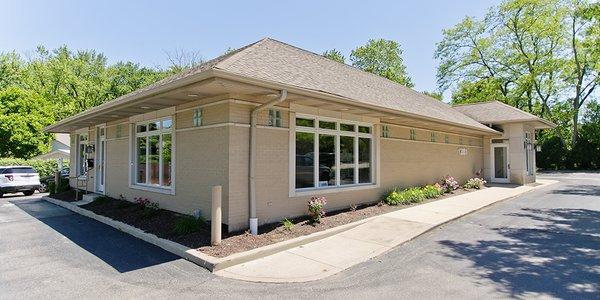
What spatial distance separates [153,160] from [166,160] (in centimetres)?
87

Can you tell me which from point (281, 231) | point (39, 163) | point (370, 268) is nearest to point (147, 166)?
point (281, 231)

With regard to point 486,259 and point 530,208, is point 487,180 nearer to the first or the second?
point 530,208

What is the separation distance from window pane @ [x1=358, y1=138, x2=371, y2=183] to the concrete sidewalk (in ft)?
5.16

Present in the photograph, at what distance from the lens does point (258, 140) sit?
7773mm

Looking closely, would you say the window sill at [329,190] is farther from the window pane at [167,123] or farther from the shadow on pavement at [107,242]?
the window pane at [167,123]

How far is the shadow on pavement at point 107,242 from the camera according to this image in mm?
5992

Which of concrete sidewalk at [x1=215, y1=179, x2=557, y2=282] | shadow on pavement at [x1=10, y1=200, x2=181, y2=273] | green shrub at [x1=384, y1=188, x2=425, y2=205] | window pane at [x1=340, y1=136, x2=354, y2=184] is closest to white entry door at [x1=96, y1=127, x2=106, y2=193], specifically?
shadow on pavement at [x1=10, y1=200, x2=181, y2=273]

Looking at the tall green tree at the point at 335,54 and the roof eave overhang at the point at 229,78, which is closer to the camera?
the roof eave overhang at the point at 229,78

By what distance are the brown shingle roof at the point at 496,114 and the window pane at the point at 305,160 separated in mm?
15001

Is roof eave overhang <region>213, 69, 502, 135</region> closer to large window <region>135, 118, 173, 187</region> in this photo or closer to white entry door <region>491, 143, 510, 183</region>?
large window <region>135, 118, 173, 187</region>

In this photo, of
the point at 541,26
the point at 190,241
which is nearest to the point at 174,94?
the point at 190,241

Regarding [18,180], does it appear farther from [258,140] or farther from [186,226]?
[258,140]

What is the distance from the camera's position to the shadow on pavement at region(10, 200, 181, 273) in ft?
19.7

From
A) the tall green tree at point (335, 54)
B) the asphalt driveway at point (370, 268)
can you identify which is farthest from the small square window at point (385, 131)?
the tall green tree at point (335, 54)
